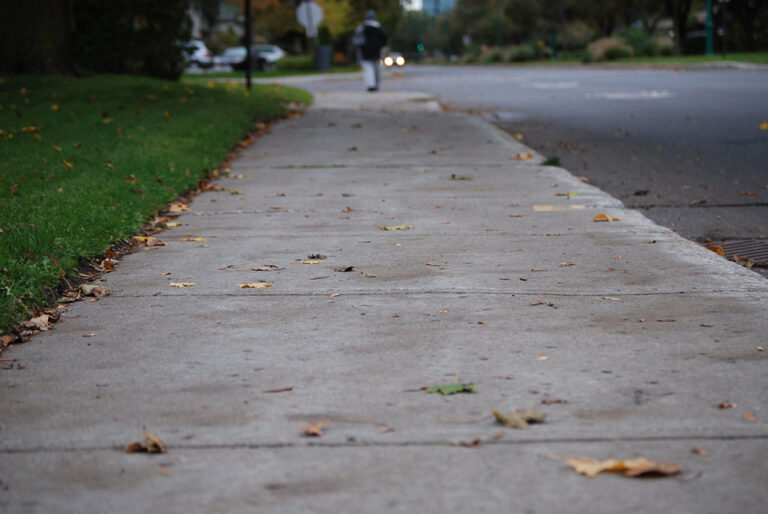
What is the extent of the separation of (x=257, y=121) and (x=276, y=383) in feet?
36.4

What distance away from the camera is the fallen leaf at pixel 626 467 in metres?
2.66

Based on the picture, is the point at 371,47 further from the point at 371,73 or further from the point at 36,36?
the point at 36,36

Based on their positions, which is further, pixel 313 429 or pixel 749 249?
pixel 749 249

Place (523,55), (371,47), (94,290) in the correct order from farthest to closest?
(523,55) < (371,47) < (94,290)

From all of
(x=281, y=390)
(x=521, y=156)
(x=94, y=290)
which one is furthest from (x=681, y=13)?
(x=281, y=390)

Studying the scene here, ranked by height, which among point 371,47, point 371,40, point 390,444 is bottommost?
point 390,444


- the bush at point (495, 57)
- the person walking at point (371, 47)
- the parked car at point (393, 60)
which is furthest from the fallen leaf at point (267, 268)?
the bush at point (495, 57)

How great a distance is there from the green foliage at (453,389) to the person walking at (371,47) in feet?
66.7

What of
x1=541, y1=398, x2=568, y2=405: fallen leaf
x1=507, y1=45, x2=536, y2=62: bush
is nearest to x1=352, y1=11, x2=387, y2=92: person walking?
x1=541, y1=398, x2=568, y2=405: fallen leaf

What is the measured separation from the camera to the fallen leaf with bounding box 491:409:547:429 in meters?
3.04

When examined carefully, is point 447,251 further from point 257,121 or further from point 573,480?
point 257,121

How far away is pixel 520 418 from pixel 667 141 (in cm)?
899

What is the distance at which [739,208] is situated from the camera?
23.7ft

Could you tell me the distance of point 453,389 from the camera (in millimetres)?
3359
